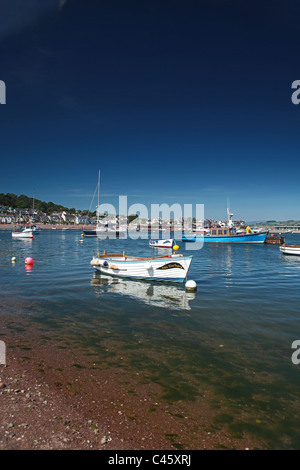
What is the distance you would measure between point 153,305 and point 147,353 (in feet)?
19.0

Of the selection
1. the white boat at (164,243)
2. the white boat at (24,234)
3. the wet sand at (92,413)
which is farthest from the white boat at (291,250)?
the white boat at (24,234)

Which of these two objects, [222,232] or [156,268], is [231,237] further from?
[156,268]

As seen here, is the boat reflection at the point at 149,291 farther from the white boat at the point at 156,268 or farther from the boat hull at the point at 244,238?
the boat hull at the point at 244,238

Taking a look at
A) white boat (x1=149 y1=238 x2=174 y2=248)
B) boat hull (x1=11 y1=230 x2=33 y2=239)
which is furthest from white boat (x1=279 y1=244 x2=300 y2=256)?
boat hull (x1=11 y1=230 x2=33 y2=239)

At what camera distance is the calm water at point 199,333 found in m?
6.38

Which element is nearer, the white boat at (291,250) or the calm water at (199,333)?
the calm water at (199,333)

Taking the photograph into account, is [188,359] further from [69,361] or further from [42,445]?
[42,445]

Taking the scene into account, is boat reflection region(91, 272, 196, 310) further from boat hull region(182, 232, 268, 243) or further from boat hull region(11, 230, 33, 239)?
boat hull region(11, 230, 33, 239)

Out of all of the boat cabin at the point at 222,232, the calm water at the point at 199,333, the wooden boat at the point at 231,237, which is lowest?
the calm water at the point at 199,333

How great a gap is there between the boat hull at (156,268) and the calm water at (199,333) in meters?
0.70

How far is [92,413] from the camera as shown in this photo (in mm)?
5629

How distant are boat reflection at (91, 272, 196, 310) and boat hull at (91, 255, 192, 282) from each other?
1.93 ft

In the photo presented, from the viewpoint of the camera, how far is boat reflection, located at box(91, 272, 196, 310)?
49.4ft

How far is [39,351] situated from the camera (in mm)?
8602
